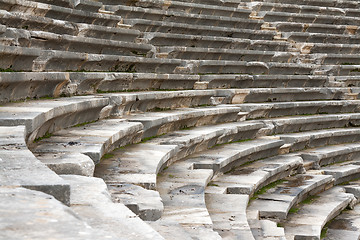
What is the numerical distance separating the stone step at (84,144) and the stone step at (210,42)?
444cm

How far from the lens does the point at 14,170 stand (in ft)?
9.59

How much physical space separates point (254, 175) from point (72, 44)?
296 cm

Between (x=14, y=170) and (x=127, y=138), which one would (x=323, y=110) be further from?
(x=14, y=170)

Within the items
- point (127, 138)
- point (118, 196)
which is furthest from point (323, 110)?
point (118, 196)

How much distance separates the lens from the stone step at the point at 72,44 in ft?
22.9

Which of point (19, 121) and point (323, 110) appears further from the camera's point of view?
point (323, 110)

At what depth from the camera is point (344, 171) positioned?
9.66 meters

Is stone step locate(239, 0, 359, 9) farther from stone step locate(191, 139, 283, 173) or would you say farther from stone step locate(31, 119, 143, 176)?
stone step locate(31, 119, 143, 176)

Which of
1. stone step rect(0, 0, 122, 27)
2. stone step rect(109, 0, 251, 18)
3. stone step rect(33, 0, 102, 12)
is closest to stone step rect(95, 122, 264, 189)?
stone step rect(0, 0, 122, 27)

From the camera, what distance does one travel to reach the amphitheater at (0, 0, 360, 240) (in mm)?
3391

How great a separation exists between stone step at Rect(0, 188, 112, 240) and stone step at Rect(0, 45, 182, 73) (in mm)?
3780

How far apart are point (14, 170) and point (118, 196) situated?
1.43 m

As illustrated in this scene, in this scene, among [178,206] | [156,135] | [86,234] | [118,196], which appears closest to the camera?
[86,234]

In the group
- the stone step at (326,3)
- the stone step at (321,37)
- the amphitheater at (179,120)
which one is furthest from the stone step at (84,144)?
the stone step at (326,3)
